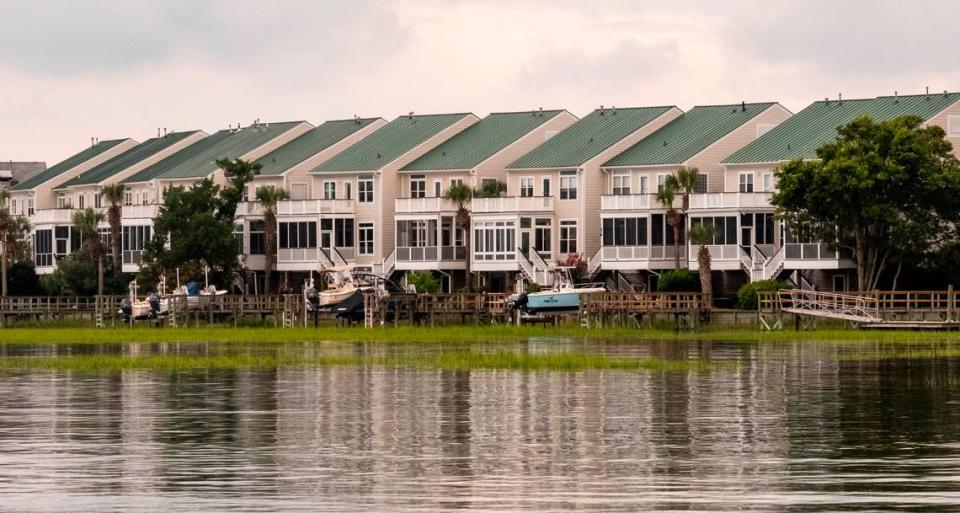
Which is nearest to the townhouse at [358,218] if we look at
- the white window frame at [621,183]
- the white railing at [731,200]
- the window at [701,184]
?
the white window frame at [621,183]

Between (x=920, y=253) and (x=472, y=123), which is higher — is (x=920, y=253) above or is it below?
below

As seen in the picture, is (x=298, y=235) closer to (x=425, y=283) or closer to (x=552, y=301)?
(x=425, y=283)

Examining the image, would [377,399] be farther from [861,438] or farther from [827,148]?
[827,148]

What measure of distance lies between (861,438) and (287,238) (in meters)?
93.7

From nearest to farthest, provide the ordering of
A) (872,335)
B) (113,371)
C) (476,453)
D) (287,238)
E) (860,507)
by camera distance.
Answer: (860,507)
(476,453)
(113,371)
(872,335)
(287,238)

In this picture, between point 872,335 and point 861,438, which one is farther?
point 872,335

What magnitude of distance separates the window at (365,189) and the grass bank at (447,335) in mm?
26720

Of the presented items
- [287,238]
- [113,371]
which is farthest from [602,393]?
[287,238]

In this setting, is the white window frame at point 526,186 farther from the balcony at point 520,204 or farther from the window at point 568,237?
the window at point 568,237

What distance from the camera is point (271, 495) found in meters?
30.0

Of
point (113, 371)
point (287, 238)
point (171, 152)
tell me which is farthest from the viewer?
point (171, 152)

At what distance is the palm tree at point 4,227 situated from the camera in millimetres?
141500

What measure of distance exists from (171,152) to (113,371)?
9142cm

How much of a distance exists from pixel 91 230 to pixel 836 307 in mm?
60608
